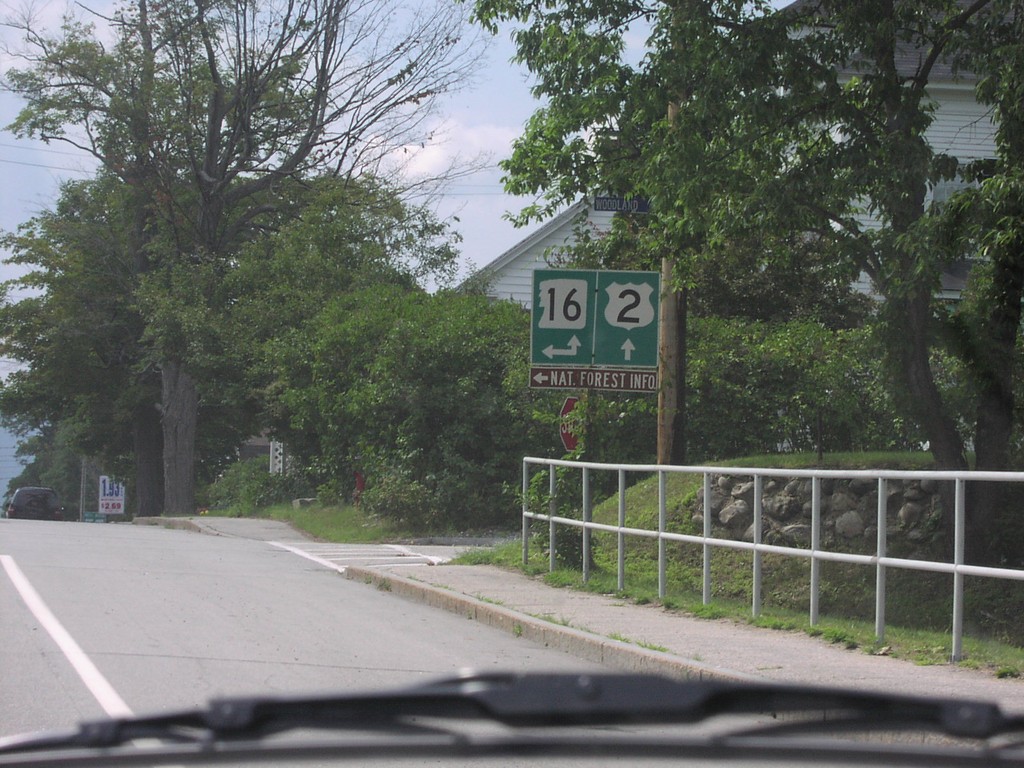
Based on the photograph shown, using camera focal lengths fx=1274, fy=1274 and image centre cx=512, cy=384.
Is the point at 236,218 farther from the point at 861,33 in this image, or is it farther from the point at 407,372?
the point at 861,33

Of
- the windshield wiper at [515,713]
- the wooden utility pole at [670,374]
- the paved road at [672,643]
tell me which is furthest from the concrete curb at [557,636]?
the windshield wiper at [515,713]

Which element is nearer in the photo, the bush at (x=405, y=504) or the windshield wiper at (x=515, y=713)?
the windshield wiper at (x=515, y=713)

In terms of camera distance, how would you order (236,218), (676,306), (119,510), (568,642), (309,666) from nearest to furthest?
(309,666), (568,642), (676,306), (236,218), (119,510)

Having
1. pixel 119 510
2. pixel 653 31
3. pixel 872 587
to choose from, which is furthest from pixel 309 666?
pixel 119 510

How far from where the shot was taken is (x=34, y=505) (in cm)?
4344

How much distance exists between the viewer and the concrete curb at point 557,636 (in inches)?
325

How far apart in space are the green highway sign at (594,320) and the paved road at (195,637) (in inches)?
117

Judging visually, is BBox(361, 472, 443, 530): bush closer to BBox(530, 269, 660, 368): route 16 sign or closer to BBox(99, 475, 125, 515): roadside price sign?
BBox(530, 269, 660, 368): route 16 sign

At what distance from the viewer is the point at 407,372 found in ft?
80.4

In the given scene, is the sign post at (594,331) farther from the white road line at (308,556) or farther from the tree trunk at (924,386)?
the white road line at (308,556)

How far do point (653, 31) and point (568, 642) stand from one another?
6435mm

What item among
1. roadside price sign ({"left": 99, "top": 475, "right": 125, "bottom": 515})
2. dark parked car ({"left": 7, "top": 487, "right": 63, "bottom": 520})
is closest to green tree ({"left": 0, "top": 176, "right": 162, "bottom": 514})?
dark parked car ({"left": 7, "top": 487, "right": 63, "bottom": 520})

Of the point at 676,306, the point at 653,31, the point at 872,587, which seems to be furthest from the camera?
the point at 676,306

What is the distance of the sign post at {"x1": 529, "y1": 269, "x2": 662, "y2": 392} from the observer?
13.1 metres
